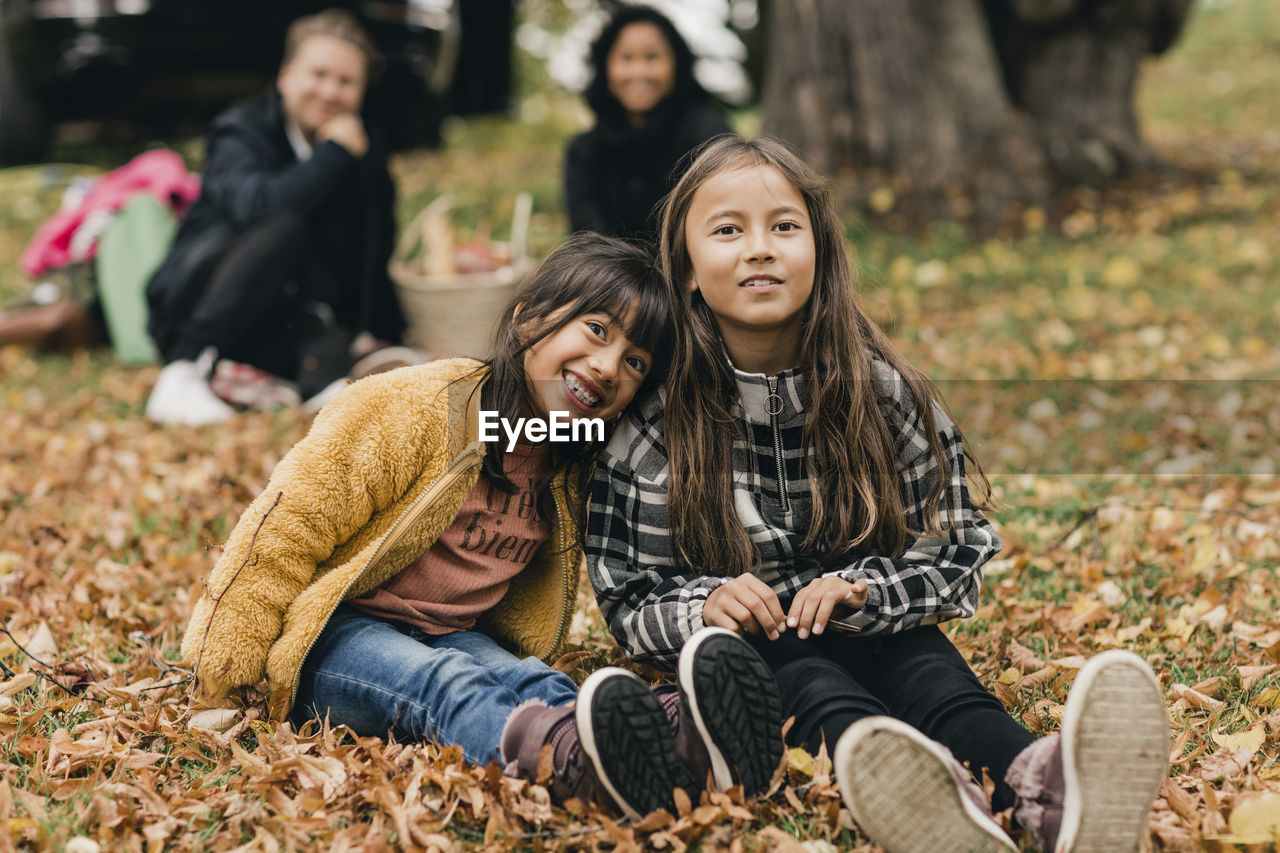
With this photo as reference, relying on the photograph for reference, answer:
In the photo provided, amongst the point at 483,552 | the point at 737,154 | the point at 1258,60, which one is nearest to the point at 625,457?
the point at 483,552

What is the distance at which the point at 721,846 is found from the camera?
1713 mm

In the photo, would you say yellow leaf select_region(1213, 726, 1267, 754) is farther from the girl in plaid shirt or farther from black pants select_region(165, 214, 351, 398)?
black pants select_region(165, 214, 351, 398)

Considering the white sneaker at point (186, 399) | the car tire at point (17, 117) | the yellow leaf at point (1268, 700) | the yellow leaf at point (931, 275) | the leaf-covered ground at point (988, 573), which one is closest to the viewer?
the leaf-covered ground at point (988, 573)

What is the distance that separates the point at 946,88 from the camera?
7.17 meters

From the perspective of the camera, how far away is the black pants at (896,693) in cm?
180

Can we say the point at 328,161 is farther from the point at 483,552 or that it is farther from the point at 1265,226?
the point at 1265,226

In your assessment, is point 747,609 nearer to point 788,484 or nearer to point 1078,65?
point 788,484

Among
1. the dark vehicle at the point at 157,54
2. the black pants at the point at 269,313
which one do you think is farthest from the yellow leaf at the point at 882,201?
the black pants at the point at 269,313

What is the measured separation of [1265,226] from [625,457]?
20.6 feet

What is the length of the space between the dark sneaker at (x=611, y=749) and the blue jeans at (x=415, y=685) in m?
0.11

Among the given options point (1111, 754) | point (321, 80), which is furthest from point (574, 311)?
point (321, 80)

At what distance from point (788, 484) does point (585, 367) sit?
432mm

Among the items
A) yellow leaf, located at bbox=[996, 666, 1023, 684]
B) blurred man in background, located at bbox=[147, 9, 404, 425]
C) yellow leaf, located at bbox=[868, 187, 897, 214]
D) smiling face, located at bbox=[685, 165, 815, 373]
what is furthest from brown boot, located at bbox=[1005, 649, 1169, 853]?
yellow leaf, located at bbox=[868, 187, 897, 214]

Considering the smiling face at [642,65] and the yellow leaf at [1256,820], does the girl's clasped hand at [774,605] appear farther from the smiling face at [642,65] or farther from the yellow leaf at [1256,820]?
the smiling face at [642,65]
